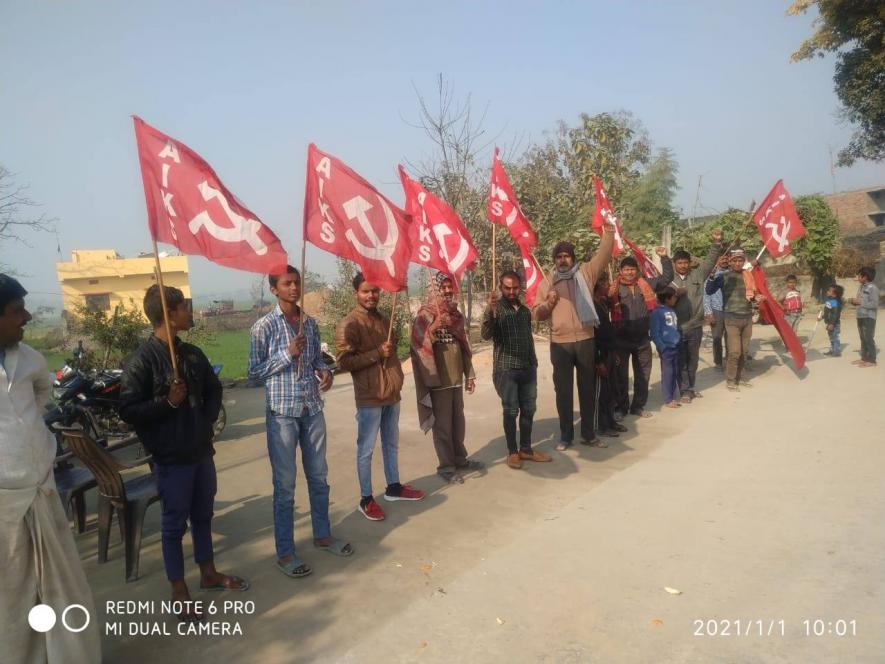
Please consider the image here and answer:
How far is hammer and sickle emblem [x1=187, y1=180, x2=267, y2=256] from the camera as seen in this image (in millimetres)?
3232

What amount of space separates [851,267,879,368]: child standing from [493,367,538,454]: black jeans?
6.12m

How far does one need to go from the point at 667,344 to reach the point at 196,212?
5.75 metres

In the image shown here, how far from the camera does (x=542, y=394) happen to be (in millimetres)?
→ 8070

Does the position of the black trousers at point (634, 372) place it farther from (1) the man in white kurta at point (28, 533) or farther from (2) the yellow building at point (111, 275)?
(2) the yellow building at point (111, 275)

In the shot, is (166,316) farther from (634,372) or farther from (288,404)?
(634,372)

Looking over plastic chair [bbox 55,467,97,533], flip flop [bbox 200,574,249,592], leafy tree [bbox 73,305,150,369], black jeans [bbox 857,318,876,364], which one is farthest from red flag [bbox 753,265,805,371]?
leafy tree [bbox 73,305,150,369]

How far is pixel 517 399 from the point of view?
5273mm

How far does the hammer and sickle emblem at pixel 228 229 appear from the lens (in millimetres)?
3232

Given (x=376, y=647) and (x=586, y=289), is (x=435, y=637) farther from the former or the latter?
(x=586, y=289)

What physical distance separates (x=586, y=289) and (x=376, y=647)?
3.72 m

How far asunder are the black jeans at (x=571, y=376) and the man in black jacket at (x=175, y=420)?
3.34 meters

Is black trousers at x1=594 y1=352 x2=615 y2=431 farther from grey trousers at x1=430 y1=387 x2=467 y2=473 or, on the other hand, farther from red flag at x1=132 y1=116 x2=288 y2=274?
red flag at x1=132 y1=116 x2=288 y2=274

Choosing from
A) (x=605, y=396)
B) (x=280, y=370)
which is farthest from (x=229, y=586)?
(x=605, y=396)
